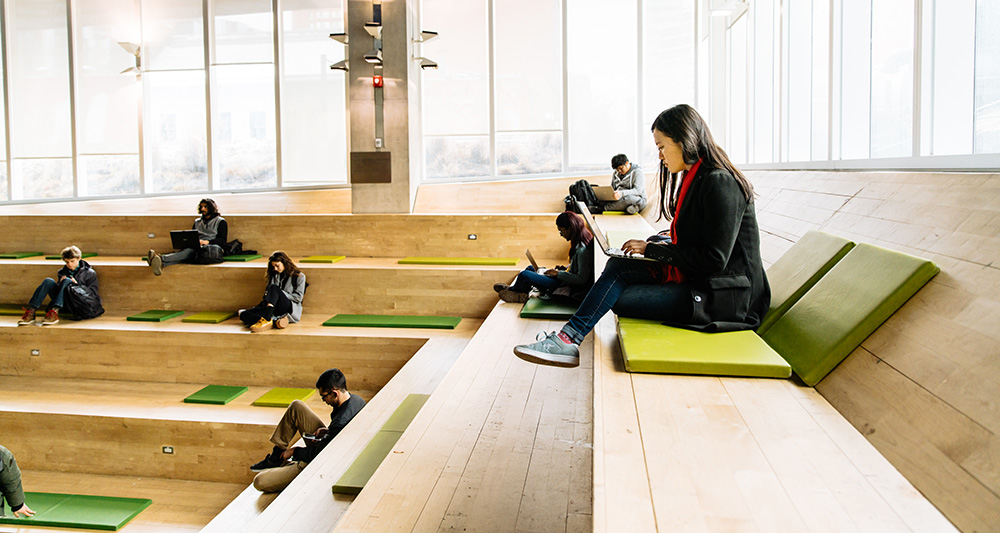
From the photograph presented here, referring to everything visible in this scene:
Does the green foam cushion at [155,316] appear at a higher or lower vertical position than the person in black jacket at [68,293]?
lower

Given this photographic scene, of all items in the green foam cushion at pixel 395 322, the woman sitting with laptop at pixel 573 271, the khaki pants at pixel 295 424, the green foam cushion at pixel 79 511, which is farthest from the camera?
the green foam cushion at pixel 395 322

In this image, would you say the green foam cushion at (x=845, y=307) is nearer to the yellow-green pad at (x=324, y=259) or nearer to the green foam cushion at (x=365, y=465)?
the green foam cushion at (x=365, y=465)

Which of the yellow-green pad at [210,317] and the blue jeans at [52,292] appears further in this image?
the blue jeans at [52,292]

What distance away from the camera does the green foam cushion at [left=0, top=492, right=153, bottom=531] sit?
448 centimetres

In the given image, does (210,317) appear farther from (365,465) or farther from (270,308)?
(365,465)

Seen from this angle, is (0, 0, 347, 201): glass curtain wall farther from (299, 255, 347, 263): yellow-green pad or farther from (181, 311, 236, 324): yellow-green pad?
(181, 311, 236, 324): yellow-green pad

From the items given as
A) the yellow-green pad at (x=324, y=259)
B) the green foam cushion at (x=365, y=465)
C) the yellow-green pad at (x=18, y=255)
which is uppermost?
the yellow-green pad at (x=18, y=255)

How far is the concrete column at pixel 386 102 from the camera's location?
8859 mm

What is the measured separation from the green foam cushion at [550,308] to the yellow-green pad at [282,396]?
6.69 ft

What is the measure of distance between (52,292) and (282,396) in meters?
3.30

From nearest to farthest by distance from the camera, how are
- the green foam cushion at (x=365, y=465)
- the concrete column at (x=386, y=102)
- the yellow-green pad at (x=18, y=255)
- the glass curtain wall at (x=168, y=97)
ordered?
the green foam cushion at (x=365, y=465)
the yellow-green pad at (x=18, y=255)
the concrete column at (x=386, y=102)
the glass curtain wall at (x=168, y=97)

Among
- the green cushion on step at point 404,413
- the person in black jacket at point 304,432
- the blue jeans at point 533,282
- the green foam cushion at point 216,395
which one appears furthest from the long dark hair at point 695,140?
the green foam cushion at point 216,395

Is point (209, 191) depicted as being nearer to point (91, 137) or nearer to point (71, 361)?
point (91, 137)

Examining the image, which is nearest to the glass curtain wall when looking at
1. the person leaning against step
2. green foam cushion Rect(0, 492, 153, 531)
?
green foam cushion Rect(0, 492, 153, 531)
